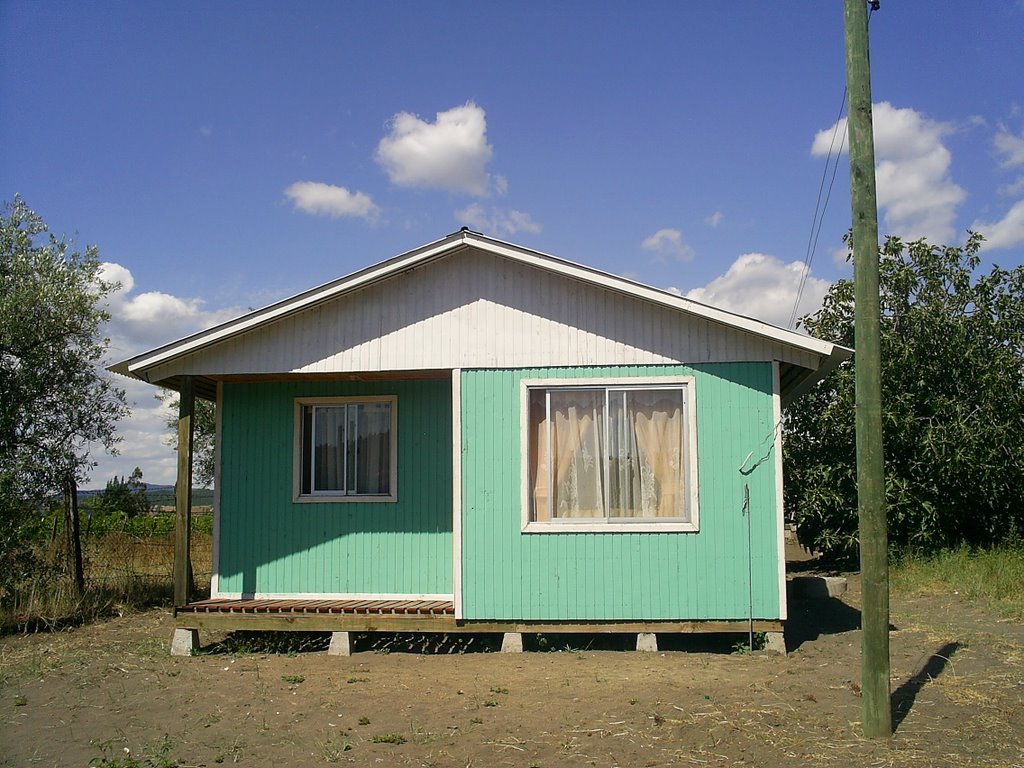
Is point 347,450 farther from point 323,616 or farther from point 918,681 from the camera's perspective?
point 918,681

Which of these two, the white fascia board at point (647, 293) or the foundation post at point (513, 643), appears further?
the foundation post at point (513, 643)

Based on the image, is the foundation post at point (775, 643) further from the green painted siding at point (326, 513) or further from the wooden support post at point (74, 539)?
the wooden support post at point (74, 539)

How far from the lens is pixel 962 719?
260 inches

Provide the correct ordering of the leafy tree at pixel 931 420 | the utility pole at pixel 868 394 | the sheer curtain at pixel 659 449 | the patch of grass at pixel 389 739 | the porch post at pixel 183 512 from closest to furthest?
the utility pole at pixel 868 394 → the patch of grass at pixel 389 739 → the sheer curtain at pixel 659 449 → the porch post at pixel 183 512 → the leafy tree at pixel 931 420

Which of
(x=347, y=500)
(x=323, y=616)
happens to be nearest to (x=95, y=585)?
(x=347, y=500)

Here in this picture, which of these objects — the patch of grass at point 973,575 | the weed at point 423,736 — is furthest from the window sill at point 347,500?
the patch of grass at point 973,575

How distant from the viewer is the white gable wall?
925cm

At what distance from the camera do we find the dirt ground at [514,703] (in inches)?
243

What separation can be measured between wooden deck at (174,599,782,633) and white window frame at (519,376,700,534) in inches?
37.3

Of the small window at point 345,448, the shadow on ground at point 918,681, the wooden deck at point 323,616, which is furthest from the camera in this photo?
the small window at point 345,448

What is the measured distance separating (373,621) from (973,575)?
28.7ft

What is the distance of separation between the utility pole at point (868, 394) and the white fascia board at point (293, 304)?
4.24 m

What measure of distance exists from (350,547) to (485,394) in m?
2.61

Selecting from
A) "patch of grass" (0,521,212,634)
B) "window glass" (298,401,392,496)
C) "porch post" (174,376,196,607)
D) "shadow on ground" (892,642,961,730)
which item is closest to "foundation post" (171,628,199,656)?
"porch post" (174,376,196,607)
